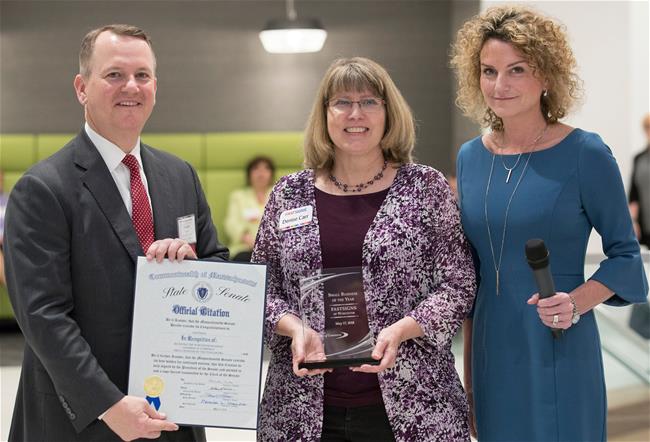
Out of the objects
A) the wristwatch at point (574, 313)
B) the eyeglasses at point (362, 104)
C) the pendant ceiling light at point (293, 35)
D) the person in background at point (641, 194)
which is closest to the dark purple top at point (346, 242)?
the eyeglasses at point (362, 104)

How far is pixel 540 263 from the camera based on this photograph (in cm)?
208

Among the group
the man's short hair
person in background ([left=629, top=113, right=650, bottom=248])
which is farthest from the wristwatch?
person in background ([left=629, top=113, right=650, bottom=248])

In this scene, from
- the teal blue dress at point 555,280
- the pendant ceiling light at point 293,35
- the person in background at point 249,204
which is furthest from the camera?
the person in background at point 249,204

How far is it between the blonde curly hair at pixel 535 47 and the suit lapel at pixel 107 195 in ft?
3.89

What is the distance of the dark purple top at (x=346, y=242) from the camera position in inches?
92.8

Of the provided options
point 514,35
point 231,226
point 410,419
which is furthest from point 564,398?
point 231,226

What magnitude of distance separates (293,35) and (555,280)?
548 cm

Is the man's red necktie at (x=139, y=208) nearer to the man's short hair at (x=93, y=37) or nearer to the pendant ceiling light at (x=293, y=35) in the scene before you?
the man's short hair at (x=93, y=37)

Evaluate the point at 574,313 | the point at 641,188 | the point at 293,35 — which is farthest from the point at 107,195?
the point at 641,188

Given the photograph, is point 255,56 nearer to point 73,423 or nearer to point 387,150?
point 387,150

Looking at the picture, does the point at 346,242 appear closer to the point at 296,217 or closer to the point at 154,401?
the point at 296,217

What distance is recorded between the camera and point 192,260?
2158 mm

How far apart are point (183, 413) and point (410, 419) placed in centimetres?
63

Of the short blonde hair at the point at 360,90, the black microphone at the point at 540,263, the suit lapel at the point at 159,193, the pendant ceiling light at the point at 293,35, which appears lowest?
the black microphone at the point at 540,263
